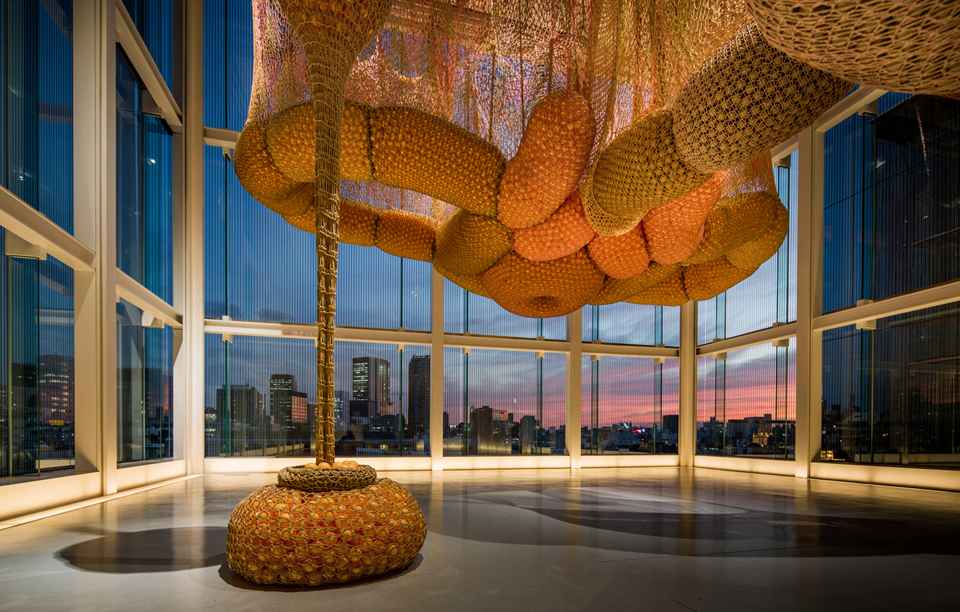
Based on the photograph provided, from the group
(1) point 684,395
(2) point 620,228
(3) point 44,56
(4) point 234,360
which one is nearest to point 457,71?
(2) point 620,228

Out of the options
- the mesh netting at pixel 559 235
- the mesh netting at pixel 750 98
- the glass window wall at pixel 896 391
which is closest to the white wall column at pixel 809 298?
the glass window wall at pixel 896 391

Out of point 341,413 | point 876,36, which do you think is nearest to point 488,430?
point 341,413

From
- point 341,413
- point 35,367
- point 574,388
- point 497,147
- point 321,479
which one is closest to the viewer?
point 321,479

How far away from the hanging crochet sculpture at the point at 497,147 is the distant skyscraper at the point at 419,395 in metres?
6.67

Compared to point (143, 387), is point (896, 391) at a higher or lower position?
lower

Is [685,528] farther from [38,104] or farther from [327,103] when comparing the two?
[38,104]

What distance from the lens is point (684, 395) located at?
43.6ft

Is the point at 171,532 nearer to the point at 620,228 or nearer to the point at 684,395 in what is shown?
the point at 620,228

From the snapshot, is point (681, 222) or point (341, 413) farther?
point (341, 413)

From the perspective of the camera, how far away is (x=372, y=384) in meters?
11.1

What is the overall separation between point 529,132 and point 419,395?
8.38 m

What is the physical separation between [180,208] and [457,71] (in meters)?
7.50

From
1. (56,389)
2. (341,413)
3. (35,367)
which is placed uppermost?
(35,367)

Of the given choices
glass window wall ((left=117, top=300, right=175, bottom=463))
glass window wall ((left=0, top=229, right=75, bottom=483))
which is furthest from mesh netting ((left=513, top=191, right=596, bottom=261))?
glass window wall ((left=117, top=300, right=175, bottom=463))
